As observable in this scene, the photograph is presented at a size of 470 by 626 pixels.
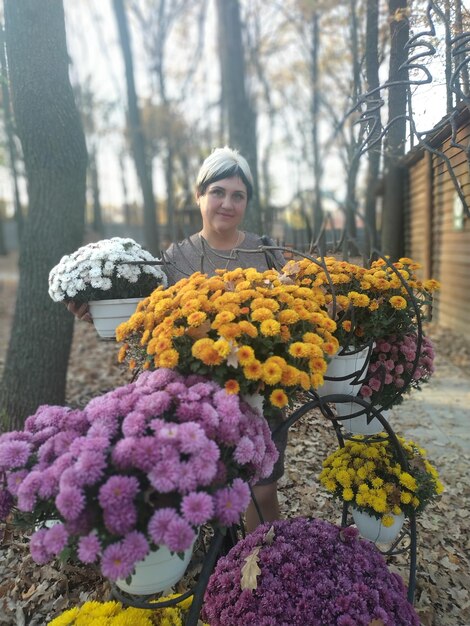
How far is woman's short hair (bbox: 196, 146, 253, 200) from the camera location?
2.01m

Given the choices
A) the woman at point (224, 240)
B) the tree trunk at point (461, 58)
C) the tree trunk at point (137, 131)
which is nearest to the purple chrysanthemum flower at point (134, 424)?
the woman at point (224, 240)

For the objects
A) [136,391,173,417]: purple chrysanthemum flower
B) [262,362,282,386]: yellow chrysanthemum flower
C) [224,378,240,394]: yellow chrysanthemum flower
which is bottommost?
[136,391,173,417]: purple chrysanthemum flower

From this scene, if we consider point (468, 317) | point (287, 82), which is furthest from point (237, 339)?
point (287, 82)

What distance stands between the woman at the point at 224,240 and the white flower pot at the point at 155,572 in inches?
29.8

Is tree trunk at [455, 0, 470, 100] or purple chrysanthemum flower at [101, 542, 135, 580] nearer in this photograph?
purple chrysanthemum flower at [101, 542, 135, 580]

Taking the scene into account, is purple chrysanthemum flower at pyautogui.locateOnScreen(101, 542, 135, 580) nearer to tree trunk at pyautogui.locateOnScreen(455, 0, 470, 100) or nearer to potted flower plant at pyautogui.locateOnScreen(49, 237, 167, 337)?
potted flower plant at pyautogui.locateOnScreen(49, 237, 167, 337)

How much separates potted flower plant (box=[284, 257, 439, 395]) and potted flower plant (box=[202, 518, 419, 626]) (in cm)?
56

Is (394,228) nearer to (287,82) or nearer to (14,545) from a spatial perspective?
(14,545)

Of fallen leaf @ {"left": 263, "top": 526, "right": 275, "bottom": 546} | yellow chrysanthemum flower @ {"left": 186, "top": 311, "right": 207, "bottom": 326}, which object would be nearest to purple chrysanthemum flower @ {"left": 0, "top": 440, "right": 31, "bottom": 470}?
yellow chrysanthemum flower @ {"left": 186, "top": 311, "right": 207, "bottom": 326}

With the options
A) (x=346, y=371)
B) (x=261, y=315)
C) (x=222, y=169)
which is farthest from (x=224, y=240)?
(x=261, y=315)

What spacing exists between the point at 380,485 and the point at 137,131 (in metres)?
9.78

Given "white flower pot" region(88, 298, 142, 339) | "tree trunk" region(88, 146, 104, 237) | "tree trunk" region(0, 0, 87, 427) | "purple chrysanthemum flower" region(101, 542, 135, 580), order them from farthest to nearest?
1. "tree trunk" region(88, 146, 104, 237)
2. "tree trunk" region(0, 0, 87, 427)
3. "white flower pot" region(88, 298, 142, 339)
4. "purple chrysanthemum flower" region(101, 542, 135, 580)

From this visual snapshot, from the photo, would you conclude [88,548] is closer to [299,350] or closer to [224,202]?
[299,350]

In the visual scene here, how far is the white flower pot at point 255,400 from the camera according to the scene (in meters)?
1.27
